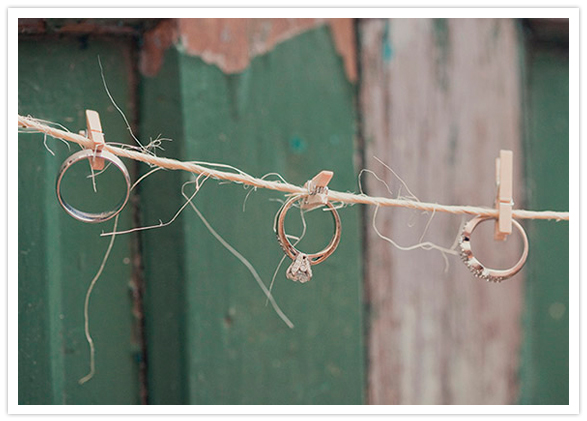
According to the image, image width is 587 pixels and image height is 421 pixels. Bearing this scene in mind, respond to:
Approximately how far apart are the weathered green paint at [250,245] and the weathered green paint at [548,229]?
321 mm

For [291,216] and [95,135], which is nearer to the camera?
[95,135]

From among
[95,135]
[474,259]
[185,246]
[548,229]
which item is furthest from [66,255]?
[548,229]

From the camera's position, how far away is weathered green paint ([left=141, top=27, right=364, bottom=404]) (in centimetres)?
69

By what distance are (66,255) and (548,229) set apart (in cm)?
74

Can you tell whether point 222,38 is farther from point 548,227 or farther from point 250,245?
point 548,227

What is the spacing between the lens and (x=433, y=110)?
2.70ft

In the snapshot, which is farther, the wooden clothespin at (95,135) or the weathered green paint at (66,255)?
the weathered green paint at (66,255)

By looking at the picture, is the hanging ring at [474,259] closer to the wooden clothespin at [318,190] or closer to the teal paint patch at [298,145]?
the wooden clothespin at [318,190]

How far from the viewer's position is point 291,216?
2.42ft

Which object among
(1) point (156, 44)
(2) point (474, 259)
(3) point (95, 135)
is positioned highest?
(1) point (156, 44)

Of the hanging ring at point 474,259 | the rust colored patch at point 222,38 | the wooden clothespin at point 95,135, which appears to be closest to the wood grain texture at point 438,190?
the rust colored patch at point 222,38

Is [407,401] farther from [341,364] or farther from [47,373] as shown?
[47,373]

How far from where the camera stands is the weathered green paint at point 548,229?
91cm
